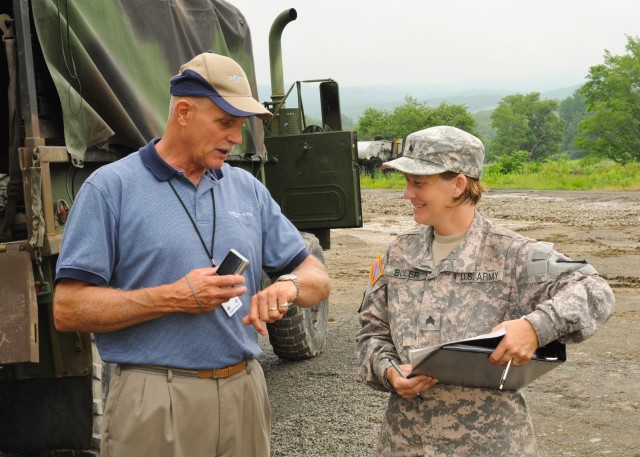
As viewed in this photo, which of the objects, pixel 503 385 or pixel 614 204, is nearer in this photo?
pixel 503 385

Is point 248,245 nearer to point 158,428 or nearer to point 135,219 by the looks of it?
point 135,219

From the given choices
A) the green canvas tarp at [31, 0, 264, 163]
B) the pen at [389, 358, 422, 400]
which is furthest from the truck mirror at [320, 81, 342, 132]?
the pen at [389, 358, 422, 400]

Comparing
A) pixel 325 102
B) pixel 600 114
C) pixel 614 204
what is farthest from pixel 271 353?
pixel 600 114

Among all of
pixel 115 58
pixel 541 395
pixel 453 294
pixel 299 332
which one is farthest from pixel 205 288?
pixel 299 332

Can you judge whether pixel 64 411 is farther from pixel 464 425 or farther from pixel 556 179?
pixel 556 179

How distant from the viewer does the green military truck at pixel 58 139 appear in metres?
3.81

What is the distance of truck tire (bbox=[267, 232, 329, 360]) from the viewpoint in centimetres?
683

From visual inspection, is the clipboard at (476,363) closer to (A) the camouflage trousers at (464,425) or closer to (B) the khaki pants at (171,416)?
(A) the camouflage trousers at (464,425)

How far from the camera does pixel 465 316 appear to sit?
8.97 ft

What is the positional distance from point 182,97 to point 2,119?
3.09 metres

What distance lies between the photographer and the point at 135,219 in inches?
104

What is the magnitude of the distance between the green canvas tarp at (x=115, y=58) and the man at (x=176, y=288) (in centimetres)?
155

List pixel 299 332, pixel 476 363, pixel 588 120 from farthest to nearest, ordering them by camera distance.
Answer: pixel 588 120, pixel 299 332, pixel 476 363

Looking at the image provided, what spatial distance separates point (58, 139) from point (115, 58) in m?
0.61
